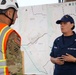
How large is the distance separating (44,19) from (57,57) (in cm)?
106

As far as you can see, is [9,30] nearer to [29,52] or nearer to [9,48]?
[9,48]

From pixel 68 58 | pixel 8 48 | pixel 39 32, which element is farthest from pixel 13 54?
pixel 39 32

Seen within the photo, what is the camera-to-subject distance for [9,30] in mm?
1626

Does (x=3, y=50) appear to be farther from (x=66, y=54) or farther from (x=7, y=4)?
(x=66, y=54)

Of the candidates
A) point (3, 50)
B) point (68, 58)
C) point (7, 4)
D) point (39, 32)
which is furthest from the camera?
point (39, 32)

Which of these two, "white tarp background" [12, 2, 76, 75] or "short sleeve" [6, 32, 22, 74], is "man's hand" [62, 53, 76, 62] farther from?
"short sleeve" [6, 32, 22, 74]

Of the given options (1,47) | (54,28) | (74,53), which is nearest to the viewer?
(1,47)

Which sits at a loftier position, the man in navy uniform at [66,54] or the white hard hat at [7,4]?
the white hard hat at [7,4]

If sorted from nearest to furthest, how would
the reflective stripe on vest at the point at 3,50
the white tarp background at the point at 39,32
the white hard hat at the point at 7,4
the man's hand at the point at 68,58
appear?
1. the reflective stripe on vest at the point at 3,50
2. the white hard hat at the point at 7,4
3. the man's hand at the point at 68,58
4. the white tarp background at the point at 39,32

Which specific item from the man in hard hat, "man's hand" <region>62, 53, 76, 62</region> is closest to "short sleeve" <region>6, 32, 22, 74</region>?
the man in hard hat

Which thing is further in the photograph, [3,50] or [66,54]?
[66,54]

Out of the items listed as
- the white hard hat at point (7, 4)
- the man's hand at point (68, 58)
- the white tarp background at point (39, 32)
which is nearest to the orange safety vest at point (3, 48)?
the white hard hat at point (7, 4)

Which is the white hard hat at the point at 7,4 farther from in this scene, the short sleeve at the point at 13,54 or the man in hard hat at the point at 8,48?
the short sleeve at the point at 13,54

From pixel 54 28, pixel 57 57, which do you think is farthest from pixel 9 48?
pixel 54 28
